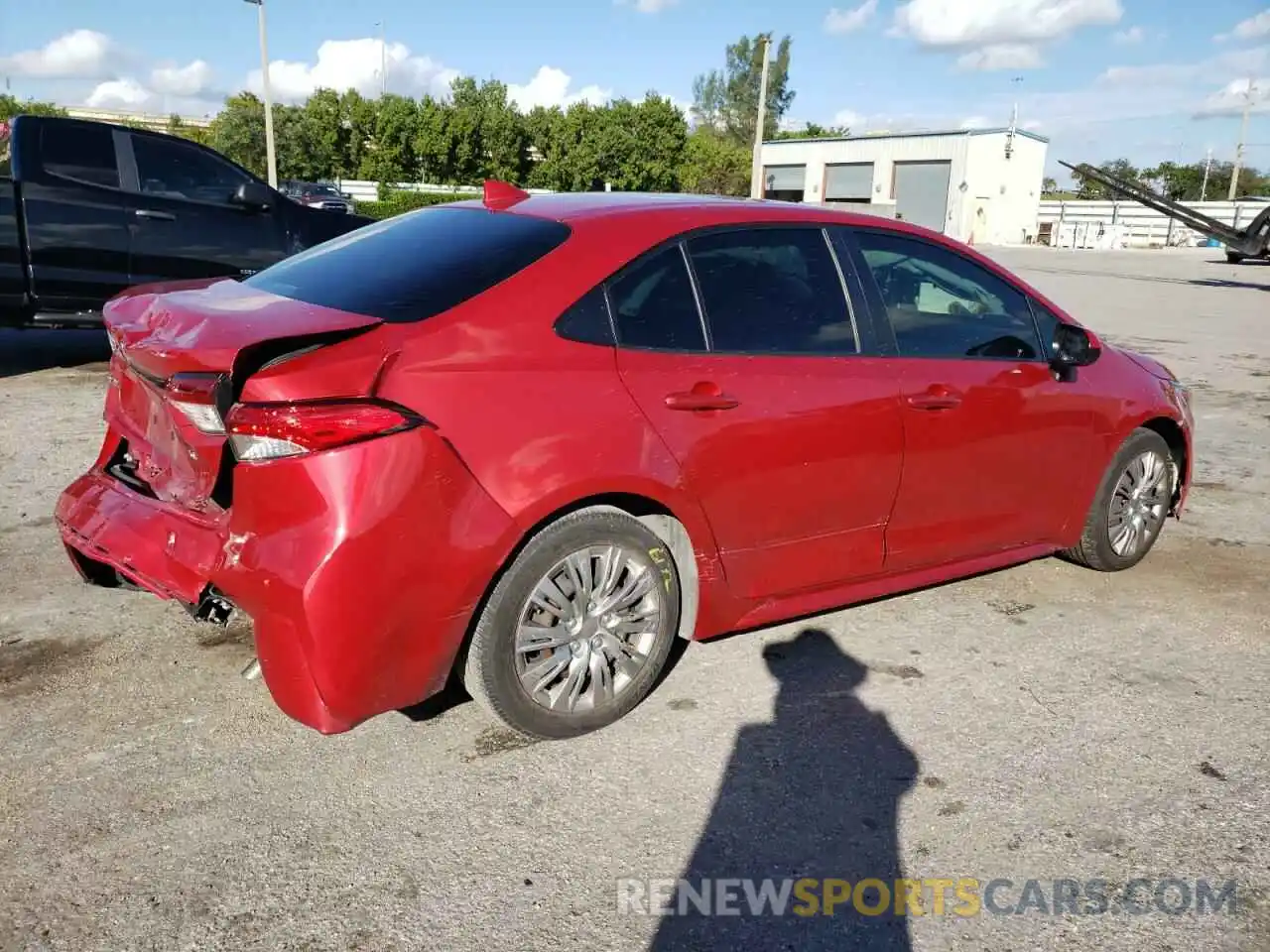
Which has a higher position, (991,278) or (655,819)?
(991,278)

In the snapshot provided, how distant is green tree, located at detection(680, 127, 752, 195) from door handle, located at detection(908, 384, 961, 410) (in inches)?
2133

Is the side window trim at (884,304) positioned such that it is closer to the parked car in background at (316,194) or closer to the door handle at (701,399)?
the door handle at (701,399)

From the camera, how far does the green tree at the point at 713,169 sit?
57250mm

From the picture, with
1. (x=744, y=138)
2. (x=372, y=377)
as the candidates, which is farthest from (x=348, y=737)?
(x=744, y=138)

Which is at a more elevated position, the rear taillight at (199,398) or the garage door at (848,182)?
the garage door at (848,182)

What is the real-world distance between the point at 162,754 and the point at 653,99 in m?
59.5

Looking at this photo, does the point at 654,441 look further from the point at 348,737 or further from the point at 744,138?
the point at 744,138

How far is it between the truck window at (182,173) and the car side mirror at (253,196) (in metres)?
0.15

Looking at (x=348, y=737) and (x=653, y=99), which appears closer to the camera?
(x=348, y=737)

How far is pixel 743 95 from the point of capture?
100m

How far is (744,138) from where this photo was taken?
100750 millimetres

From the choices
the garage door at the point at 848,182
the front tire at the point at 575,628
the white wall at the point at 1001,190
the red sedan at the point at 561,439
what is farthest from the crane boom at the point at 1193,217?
the garage door at the point at 848,182

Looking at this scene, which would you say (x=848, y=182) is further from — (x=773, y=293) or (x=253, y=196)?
(x=773, y=293)

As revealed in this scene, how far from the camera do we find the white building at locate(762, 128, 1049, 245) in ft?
171
